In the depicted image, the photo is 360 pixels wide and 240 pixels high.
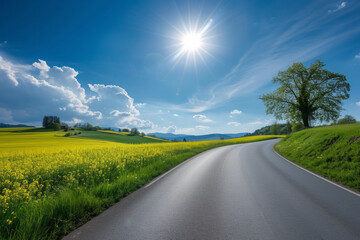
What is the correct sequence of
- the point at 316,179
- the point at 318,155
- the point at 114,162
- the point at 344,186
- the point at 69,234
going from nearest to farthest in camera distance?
the point at 69,234 → the point at 344,186 → the point at 316,179 → the point at 114,162 → the point at 318,155

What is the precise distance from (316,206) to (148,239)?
4.41 metres

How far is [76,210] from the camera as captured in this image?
154 inches

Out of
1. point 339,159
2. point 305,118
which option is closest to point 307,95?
point 305,118

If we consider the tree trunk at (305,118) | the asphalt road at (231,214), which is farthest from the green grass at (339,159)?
the tree trunk at (305,118)

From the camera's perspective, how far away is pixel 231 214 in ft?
12.7

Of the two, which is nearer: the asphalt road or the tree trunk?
the asphalt road

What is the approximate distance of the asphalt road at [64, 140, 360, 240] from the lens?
122 inches

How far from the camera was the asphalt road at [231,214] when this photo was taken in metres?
3.11

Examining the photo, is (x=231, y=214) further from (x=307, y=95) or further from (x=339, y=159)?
(x=307, y=95)

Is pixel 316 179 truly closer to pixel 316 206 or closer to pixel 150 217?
pixel 316 206

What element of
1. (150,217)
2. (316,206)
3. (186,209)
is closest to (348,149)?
(316,206)

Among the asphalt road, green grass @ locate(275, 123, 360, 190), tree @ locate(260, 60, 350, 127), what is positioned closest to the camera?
the asphalt road

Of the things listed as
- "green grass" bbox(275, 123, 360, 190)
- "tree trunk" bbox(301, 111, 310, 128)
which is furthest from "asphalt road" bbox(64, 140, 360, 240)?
"tree trunk" bbox(301, 111, 310, 128)

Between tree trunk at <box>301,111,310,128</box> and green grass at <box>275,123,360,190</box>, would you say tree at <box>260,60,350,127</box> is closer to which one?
tree trunk at <box>301,111,310,128</box>
